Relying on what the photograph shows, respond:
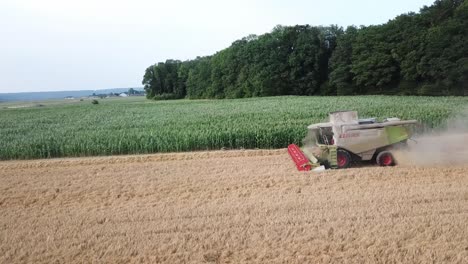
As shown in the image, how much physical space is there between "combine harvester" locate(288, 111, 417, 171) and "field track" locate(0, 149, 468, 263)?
1.41 ft

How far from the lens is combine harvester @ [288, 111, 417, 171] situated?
30.6ft

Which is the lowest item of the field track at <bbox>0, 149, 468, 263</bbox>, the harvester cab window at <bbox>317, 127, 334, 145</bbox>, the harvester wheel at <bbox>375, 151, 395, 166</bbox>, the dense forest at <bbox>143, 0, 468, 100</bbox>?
the field track at <bbox>0, 149, 468, 263</bbox>

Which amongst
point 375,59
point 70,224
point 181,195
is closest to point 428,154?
point 181,195

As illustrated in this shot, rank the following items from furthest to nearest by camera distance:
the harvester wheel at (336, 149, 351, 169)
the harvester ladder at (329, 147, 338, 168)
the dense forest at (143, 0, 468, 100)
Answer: the dense forest at (143, 0, 468, 100) < the harvester wheel at (336, 149, 351, 169) < the harvester ladder at (329, 147, 338, 168)

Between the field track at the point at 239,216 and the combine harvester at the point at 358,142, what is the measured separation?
0.43 metres

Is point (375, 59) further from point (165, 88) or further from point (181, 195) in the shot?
point (165, 88)

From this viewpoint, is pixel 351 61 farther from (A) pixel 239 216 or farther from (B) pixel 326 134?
(A) pixel 239 216

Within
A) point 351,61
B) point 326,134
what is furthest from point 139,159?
point 351,61

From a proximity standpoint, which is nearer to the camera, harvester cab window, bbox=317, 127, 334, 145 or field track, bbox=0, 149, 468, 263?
field track, bbox=0, 149, 468, 263

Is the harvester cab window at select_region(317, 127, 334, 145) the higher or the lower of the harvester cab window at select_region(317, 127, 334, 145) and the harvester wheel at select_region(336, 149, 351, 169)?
the higher

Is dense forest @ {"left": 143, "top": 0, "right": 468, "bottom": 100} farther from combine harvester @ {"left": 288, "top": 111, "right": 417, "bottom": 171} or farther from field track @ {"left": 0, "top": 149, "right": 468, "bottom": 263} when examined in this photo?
field track @ {"left": 0, "top": 149, "right": 468, "bottom": 263}

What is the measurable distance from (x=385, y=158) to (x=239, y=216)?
15.7 feet

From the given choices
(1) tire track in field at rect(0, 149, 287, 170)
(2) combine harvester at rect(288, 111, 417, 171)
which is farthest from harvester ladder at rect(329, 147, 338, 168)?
(1) tire track in field at rect(0, 149, 287, 170)

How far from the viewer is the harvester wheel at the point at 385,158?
31.1 feet
